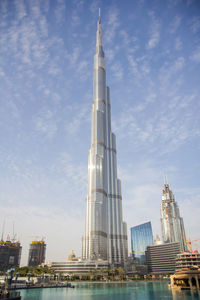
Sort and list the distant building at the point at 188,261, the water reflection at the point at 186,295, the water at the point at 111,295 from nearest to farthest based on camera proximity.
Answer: the water reflection at the point at 186,295 → the water at the point at 111,295 → the distant building at the point at 188,261

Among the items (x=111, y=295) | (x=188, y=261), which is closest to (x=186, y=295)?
(x=111, y=295)

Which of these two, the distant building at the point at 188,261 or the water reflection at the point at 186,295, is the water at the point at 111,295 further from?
the distant building at the point at 188,261

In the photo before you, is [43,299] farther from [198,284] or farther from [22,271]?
[22,271]

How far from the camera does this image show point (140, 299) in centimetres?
8331

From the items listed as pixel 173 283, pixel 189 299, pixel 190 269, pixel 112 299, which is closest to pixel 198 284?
pixel 190 269

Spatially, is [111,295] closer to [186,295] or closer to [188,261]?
[186,295]

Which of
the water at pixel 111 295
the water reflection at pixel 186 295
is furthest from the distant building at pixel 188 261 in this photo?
the water reflection at pixel 186 295

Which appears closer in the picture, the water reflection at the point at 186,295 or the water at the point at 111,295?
the water reflection at the point at 186,295

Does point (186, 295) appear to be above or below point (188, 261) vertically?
below

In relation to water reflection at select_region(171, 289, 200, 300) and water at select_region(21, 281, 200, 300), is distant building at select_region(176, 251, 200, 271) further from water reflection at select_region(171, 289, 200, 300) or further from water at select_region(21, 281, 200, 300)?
water reflection at select_region(171, 289, 200, 300)

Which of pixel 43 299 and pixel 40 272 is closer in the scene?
pixel 43 299

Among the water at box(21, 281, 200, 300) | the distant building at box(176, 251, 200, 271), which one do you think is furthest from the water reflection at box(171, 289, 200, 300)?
the distant building at box(176, 251, 200, 271)

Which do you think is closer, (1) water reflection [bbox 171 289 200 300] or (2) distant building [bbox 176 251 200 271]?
(1) water reflection [bbox 171 289 200 300]

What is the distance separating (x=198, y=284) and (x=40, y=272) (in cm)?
13344
